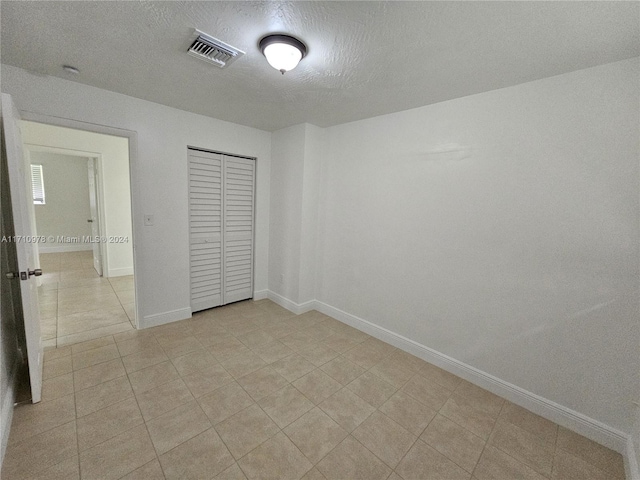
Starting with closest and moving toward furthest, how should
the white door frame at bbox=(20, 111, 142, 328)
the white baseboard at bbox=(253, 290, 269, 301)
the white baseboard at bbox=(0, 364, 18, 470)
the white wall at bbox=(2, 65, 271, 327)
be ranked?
the white baseboard at bbox=(0, 364, 18, 470) < the white door frame at bbox=(20, 111, 142, 328) < the white wall at bbox=(2, 65, 271, 327) < the white baseboard at bbox=(253, 290, 269, 301)

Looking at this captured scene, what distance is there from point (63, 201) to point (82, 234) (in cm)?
85

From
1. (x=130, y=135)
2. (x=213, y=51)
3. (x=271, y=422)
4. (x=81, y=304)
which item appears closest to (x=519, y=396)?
(x=271, y=422)

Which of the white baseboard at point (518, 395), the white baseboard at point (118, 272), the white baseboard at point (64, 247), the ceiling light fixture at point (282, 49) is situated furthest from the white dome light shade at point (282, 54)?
the white baseboard at point (64, 247)

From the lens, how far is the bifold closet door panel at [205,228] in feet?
10.2

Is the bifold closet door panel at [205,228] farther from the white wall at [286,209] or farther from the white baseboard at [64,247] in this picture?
the white baseboard at [64,247]

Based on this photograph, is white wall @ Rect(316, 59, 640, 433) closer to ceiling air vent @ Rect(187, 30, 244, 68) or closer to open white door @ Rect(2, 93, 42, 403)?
ceiling air vent @ Rect(187, 30, 244, 68)

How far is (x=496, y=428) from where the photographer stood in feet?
5.80

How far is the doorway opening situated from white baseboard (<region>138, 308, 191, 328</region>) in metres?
0.19

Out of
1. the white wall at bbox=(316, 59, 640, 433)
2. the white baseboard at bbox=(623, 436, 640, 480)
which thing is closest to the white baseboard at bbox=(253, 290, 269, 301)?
the white wall at bbox=(316, 59, 640, 433)

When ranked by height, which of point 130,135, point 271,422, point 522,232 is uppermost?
point 130,135

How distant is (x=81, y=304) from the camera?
3.40 m

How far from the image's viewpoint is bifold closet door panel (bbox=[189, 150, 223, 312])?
311 cm

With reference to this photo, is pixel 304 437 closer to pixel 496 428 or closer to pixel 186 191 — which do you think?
pixel 496 428

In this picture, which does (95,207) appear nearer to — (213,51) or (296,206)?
(296,206)
